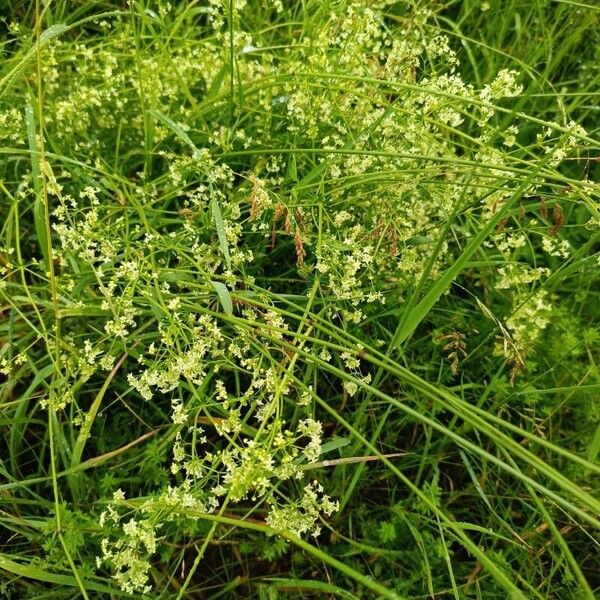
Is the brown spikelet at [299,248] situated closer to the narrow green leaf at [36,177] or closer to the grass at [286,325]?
the grass at [286,325]

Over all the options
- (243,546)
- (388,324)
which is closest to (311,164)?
(388,324)

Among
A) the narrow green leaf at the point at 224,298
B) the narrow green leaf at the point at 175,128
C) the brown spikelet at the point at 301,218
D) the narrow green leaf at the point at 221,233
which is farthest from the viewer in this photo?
the narrow green leaf at the point at 175,128

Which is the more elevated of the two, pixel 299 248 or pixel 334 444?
pixel 299 248

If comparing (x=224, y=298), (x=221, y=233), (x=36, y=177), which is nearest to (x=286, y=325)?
(x=224, y=298)

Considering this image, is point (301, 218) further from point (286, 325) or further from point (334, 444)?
point (334, 444)

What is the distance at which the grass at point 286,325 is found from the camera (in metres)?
1.81

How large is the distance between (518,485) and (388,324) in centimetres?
62

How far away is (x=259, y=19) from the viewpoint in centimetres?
264

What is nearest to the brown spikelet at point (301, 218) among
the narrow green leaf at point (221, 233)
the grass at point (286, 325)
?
the grass at point (286, 325)

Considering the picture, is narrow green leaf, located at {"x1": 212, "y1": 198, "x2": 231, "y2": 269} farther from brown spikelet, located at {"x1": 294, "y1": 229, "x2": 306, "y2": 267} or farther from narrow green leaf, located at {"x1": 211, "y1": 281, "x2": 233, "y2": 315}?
brown spikelet, located at {"x1": 294, "y1": 229, "x2": 306, "y2": 267}

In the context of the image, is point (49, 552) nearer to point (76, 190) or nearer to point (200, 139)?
point (76, 190)

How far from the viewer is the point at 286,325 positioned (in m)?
1.79

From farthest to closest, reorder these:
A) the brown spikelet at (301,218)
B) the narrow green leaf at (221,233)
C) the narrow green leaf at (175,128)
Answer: the narrow green leaf at (175,128) → the brown spikelet at (301,218) → the narrow green leaf at (221,233)

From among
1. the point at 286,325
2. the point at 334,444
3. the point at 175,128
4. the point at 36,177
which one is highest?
the point at 175,128
